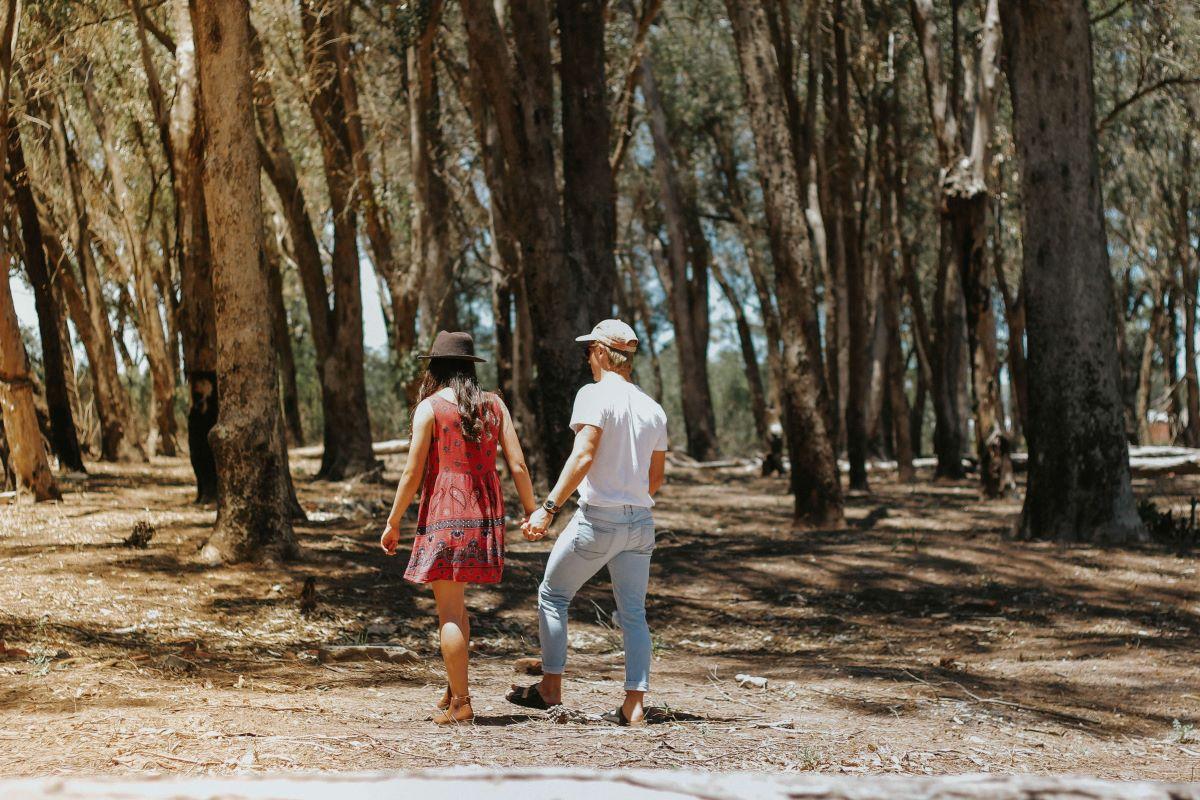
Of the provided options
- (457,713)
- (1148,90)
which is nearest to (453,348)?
(457,713)

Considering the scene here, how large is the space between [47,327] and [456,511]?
1408cm

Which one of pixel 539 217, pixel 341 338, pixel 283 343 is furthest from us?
pixel 283 343

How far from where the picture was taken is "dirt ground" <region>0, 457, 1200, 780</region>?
513 centimetres

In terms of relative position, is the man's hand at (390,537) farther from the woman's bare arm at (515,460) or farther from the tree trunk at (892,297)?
the tree trunk at (892,297)

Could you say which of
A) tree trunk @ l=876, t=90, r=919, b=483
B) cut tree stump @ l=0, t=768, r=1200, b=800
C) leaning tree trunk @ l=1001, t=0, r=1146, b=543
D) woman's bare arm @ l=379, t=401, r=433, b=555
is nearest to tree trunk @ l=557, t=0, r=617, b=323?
leaning tree trunk @ l=1001, t=0, r=1146, b=543

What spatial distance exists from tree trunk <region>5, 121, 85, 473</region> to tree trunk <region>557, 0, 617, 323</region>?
8.08 meters

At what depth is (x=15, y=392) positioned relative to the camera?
12.4 m

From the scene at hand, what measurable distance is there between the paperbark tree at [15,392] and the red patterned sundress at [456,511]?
835cm

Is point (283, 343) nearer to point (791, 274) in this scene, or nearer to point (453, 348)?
point (791, 274)

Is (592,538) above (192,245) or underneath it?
underneath

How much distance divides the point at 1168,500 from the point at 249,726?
49.1 feet

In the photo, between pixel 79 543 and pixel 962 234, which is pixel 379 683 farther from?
pixel 962 234

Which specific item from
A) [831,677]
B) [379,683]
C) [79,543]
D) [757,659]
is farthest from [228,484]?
[831,677]

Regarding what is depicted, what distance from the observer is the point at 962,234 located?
1588cm
